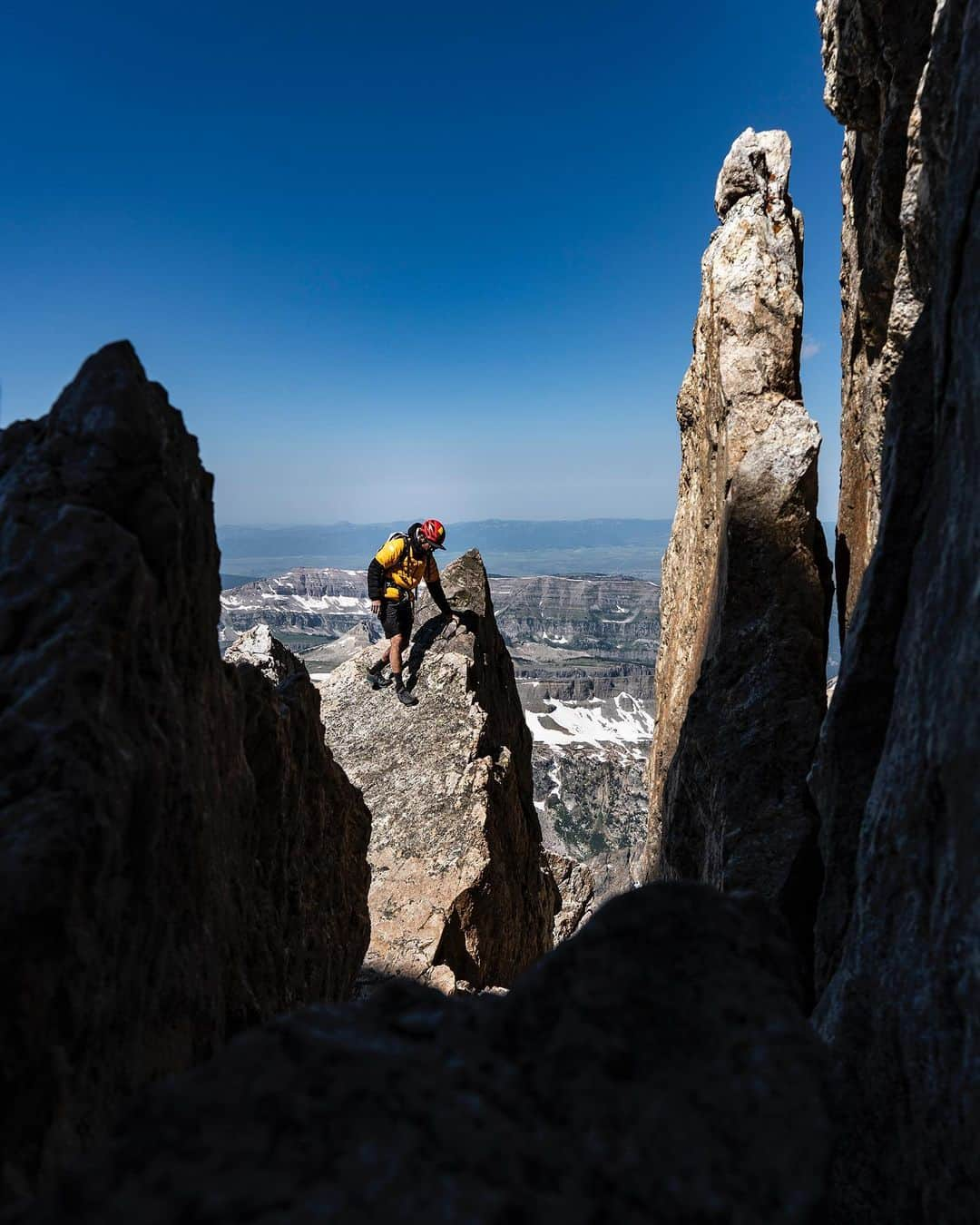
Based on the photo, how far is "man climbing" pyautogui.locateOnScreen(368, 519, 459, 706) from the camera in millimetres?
18188

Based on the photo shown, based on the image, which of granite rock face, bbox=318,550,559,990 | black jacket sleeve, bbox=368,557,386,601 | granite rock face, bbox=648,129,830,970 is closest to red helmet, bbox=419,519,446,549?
black jacket sleeve, bbox=368,557,386,601

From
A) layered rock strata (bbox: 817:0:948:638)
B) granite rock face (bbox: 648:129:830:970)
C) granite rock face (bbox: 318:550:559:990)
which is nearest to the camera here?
layered rock strata (bbox: 817:0:948:638)

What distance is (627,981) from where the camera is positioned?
3613 mm

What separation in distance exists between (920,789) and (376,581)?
49.2 feet

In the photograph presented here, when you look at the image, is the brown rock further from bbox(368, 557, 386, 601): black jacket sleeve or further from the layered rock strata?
the layered rock strata

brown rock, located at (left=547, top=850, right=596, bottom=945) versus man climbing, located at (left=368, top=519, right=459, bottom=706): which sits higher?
man climbing, located at (left=368, top=519, right=459, bottom=706)

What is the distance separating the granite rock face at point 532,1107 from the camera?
2.58 meters

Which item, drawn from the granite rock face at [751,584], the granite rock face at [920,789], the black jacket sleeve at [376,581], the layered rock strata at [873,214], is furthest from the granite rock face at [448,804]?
the granite rock face at [920,789]

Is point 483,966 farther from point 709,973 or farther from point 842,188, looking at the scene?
point 842,188

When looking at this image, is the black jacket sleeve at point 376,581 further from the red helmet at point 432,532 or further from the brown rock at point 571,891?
the brown rock at point 571,891

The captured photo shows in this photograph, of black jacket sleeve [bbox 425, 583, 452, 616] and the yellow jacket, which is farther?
black jacket sleeve [bbox 425, 583, 452, 616]

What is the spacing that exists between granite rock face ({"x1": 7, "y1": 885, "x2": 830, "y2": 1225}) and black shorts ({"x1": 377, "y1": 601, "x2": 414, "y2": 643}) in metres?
15.4

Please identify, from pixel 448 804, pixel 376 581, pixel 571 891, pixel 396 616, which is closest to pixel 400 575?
pixel 376 581

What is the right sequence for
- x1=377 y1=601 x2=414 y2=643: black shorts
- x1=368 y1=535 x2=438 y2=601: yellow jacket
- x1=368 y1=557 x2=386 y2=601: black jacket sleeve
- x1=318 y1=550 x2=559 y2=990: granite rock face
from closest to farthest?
x1=318 y1=550 x2=559 y2=990: granite rock face
x1=368 y1=535 x2=438 y2=601: yellow jacket
x1=368 y1=557 x2=386 y2=601: black jacket sleeve
x1=377 y1=601 x2=414 y2=643: black shorts
